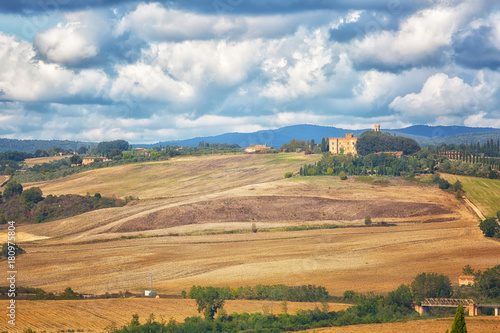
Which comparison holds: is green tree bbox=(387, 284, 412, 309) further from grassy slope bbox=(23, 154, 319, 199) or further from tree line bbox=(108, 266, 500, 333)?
grassy slope bbox=(23, 154, 319, 199)

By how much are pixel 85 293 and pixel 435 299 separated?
32.7 meters

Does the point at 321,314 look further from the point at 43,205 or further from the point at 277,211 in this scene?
the point at 43,205

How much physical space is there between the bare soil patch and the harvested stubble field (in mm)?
181

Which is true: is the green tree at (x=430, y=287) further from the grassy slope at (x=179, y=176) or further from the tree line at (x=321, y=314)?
the grassy slope at (x=179, y=176)

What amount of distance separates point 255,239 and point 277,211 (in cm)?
1663

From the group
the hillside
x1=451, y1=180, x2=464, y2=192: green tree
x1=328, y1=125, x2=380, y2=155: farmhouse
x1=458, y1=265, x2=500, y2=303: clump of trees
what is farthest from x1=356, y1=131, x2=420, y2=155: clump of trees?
x1=458, y1=265, x2=500, y2=303: clump of trees

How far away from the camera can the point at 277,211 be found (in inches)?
3612

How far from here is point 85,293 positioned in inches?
1973

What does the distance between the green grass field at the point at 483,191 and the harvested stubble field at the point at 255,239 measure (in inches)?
152

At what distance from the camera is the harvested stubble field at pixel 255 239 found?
5538cm

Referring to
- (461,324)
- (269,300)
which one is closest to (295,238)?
(269,300)

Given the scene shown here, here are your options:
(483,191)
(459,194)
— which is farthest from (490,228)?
(483,191)

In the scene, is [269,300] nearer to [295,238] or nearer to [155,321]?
[155,321]

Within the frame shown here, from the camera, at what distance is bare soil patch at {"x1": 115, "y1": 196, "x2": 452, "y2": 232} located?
287 feet
